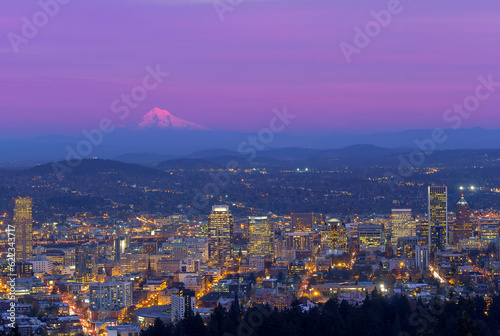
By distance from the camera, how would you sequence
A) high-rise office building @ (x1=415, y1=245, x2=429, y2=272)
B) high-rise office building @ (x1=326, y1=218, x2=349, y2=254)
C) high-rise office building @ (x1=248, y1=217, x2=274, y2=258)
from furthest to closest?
high-rise office building @ (x1=326, y1=218, x2=349, y2=254)
high-rise office building @ (x1=248, y1=217, x2=274, y2=258)
high-rise office building @ (x1=415, y1=245, x2=429, y2=272)

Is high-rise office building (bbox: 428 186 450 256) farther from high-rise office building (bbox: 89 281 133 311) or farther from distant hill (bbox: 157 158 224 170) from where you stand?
distant hill (bbox: 157 158 224 170)

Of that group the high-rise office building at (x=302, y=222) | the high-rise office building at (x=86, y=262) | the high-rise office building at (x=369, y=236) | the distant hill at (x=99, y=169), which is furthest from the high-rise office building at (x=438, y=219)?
the distant hill at (x=99, y=169)

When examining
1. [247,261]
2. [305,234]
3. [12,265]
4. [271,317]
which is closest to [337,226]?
[305,234]

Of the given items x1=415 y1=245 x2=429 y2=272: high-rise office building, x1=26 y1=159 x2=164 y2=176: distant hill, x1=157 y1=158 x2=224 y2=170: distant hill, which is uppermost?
x1=157 y1=158 x2=224 y2=170: distant hill

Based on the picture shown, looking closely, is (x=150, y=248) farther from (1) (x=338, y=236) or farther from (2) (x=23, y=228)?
(1) (x=338, y=236)

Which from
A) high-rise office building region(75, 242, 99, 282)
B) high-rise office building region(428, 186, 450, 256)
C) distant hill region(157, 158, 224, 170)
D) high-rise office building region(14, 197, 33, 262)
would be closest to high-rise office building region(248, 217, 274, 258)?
high-rise office building region(75, 242, 99, 282)

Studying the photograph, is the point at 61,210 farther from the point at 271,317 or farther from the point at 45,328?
the point at 271,317
